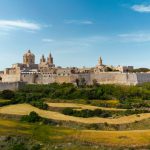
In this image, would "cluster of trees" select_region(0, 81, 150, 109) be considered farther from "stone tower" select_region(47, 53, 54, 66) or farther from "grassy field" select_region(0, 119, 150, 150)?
"stone tower" select_region(47, 53, 54, 66)

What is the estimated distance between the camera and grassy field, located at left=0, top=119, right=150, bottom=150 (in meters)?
28.5

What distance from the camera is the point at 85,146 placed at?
90.2ft

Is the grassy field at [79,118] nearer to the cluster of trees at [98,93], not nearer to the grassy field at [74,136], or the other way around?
the grassy field at [74,136]

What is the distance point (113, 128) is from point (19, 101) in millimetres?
19085

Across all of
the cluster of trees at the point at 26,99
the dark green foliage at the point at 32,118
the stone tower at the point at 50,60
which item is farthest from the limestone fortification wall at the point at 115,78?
the dark green foliage at the point at 32,118

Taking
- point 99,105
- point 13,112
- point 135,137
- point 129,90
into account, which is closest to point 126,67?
point 129,90

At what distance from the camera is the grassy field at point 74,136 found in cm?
2848

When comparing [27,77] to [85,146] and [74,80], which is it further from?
[85,146]

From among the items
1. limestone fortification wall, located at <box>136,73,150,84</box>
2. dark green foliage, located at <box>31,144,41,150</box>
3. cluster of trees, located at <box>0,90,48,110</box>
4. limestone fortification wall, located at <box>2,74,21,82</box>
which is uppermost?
limestone fortification wall, located at <box>2,74,21,82</box>

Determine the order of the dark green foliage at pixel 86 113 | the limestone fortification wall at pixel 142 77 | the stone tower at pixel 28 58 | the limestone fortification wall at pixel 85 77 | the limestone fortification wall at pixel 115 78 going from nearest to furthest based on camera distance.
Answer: the dark green foliage at pixel 86 113, the limestone fortification wall at pixel 142 77, the limestone fortification wall at pixel 115 78, the limestone fortification wall at pixel 85 77, the stone tower at pixel 28 58

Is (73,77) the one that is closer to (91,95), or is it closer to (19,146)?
(91,95)

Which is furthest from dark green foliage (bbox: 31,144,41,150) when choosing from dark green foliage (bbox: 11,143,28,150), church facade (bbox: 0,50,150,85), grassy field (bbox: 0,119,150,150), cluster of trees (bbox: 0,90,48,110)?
church facade (bbox: 0,50,150,85)

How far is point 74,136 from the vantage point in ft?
99.2

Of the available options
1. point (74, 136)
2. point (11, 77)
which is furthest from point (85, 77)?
point (74, 136)
